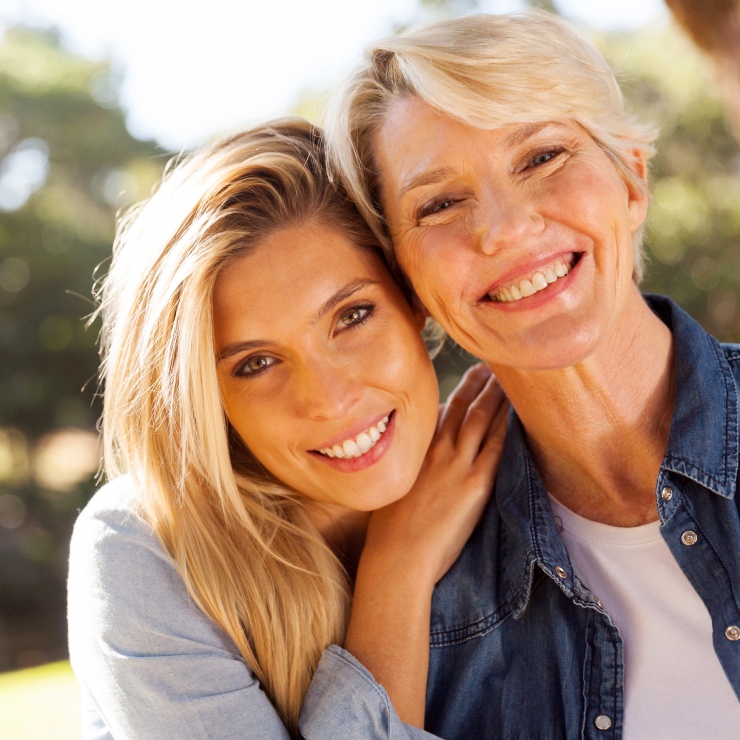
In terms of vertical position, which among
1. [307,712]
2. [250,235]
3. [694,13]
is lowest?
[307,712]

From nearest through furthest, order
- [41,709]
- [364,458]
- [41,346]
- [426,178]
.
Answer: [426,178] < [364,458] < [41,709] < [41,346]

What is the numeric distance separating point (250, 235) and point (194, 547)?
32.7 inches

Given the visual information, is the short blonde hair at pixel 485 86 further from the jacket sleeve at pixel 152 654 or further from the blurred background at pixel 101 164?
the blurred background at pixel 101 164

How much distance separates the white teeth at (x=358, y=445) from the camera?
242 cm

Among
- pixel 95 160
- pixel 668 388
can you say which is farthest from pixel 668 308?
pixel 95 160

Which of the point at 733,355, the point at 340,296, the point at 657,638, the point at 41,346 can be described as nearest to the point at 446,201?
the point at 340,296

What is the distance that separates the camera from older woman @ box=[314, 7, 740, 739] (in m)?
2.12

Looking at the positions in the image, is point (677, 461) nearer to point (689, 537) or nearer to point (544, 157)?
point (689, 537)

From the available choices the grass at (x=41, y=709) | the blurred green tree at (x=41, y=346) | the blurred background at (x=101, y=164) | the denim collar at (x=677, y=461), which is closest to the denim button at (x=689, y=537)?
the denim collar at (x=677, y=461)

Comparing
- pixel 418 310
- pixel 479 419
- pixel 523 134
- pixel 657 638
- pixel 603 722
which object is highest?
pixel 523 134

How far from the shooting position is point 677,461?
216 centimetres

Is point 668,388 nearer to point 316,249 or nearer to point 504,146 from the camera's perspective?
point 504,146

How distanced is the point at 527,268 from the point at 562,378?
0.34m

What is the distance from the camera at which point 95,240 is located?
8.23m
